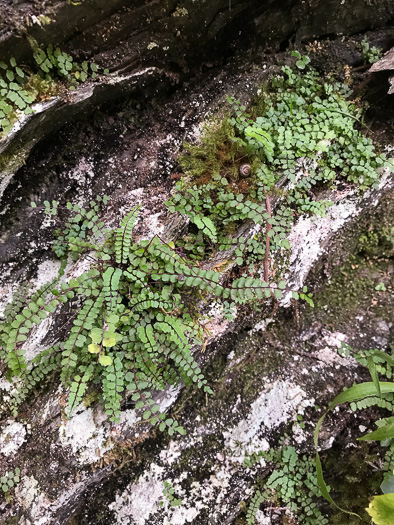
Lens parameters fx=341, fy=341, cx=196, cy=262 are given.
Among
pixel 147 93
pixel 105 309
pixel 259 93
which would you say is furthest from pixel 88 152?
pixel 259 93

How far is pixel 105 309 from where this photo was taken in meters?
2.67

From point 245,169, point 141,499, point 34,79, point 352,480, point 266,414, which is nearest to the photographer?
point 34,79

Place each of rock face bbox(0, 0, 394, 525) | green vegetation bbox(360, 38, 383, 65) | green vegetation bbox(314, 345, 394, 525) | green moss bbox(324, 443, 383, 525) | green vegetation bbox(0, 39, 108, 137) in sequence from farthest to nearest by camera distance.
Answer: green moss bbox(324, 443, 383, 525)
green vegetation bbox(360, 38, 383, 65)
rock face bbox(0, 0, 394, 525)
green vegetation bbox(314, 345, 394, 525)
green vegetation bbox(0, 39, 108, 137)

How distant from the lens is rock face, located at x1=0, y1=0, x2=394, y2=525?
269cm

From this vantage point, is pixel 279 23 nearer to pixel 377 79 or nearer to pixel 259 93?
pixel 259 93

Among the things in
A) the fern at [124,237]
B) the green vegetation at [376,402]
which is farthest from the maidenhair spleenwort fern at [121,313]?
the green vegetation at [376,402]

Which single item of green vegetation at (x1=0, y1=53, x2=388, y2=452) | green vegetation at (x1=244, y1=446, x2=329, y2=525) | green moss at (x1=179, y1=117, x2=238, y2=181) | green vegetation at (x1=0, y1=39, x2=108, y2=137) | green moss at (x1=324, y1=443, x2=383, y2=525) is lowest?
green moss at (x1=324, y1=443, x2=383, y2=525)

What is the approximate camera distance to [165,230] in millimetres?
2951

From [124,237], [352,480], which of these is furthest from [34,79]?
[352,480]

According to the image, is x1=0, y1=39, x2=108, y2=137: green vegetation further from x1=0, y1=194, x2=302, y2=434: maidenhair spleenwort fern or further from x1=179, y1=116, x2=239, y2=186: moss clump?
x1=179, y1=116, x2=239, y2=186: moss clump

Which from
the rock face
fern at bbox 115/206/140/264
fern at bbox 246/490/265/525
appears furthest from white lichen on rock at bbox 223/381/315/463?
fern at bbox 115/206/140/264

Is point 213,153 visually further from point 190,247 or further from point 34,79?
point 34,79

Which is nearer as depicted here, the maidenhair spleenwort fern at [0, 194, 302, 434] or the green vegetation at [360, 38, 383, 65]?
the maidenhair spleenwort fern at [0, 194, 302, 434]

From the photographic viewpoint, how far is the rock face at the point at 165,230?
269cm
